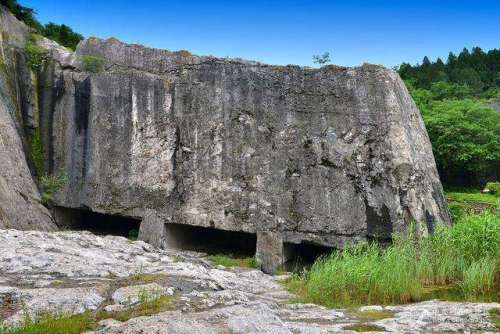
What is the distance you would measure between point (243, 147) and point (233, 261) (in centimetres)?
229

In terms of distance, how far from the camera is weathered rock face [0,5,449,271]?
10656 mm

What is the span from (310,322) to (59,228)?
8272 millimetres

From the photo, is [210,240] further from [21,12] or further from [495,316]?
[495,316]

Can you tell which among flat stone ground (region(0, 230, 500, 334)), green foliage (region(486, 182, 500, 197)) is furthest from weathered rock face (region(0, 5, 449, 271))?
green foliage (region(486, 182, 500, 197))

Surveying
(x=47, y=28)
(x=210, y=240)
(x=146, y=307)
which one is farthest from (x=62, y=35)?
(x=146, y=307)

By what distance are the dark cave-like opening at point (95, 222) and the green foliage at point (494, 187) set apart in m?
11.0

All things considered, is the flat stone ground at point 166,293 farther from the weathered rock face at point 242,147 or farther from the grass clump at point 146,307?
the weathered rock face at point 242,147

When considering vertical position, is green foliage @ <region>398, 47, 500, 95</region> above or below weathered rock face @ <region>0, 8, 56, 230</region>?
above

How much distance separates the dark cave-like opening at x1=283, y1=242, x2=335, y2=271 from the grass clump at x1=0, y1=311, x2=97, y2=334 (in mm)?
6667

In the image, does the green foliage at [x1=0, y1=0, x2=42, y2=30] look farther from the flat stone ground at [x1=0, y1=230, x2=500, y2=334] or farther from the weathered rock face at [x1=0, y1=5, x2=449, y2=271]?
the flat stone ground at [x1=0, y1=230, x2=500, y2=334]

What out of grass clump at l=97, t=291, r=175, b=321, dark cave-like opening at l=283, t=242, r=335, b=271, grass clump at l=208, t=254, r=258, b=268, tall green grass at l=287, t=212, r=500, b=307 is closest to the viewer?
grass clump at l=97, t=291, r=175, b=321

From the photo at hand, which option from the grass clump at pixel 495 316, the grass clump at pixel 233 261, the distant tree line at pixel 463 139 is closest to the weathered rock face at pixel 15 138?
the grass clump at pixel 233 261

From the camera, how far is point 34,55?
12.5m

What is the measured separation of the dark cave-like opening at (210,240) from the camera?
469 inches
